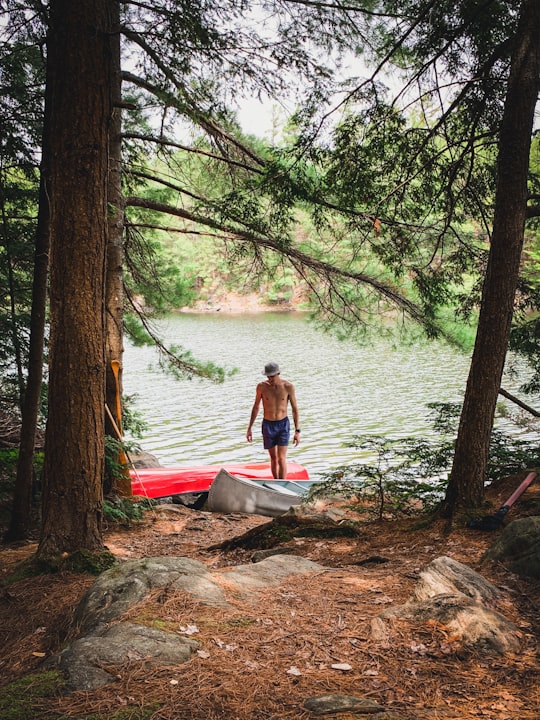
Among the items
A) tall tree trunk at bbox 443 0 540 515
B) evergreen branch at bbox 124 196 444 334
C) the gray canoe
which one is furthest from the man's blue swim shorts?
tall tree trunk at bbox 443 0 540 515

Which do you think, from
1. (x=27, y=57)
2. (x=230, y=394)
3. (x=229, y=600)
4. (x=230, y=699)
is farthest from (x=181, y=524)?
(x=230, y=394)

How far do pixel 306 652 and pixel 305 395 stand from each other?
16167mm

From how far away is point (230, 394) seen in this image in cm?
1956

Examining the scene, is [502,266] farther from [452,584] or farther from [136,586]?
[136,586]

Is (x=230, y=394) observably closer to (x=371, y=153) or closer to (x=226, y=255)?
(x=226, y=255)

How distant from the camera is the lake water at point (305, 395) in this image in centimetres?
1288

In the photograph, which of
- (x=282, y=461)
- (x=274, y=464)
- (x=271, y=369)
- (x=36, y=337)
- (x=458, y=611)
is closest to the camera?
(x=458, y=611)

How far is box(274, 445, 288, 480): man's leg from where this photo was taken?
8.81 m

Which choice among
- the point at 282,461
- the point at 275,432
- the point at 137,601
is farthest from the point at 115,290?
Answer: the point at 137,601

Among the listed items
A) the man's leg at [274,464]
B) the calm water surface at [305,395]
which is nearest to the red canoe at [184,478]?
the man's leg at [274,464]

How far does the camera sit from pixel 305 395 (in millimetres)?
18688

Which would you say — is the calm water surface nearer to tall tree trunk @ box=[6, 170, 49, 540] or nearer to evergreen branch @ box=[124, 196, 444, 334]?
evergreen branch @ box=[124, 196, 444, 334]

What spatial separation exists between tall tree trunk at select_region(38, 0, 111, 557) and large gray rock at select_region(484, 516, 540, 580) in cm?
276

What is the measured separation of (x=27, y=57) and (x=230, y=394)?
1465cm
